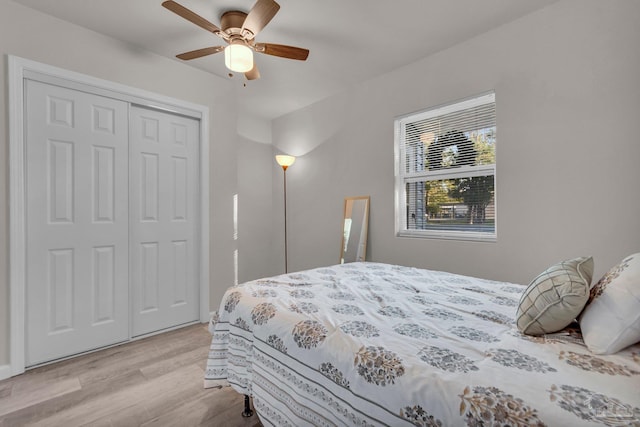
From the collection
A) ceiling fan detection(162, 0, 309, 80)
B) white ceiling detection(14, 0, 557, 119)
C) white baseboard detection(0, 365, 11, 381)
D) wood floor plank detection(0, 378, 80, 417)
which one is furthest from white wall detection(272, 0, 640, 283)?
white baseboard detection(0, 365, 11, 381)

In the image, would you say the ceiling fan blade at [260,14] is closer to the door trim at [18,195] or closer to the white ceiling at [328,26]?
the white ceiling at [328,26]

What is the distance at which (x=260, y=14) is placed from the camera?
1.85 metres

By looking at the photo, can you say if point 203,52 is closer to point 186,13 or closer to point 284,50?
point 186,13

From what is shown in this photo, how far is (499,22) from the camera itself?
2.31 meters

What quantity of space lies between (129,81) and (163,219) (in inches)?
50.1

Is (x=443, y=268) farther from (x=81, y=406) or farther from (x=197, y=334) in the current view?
(x=81, y=406)

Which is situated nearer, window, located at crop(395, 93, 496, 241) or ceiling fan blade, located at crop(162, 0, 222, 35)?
ceiling fan blade, located at crop(162, 0, 222, 35)

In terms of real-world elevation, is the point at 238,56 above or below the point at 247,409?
above

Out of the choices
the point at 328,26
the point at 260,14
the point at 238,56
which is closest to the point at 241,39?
the point at 238,56

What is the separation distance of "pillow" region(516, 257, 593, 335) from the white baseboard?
3.12m

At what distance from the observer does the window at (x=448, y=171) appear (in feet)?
8.39

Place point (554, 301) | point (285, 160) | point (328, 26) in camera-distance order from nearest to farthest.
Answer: point (554, 301)
point (328, 26)
point (285, 160)

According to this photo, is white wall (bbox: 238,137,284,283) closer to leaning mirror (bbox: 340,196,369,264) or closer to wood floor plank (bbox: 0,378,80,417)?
leaning mirror (bbox: 340,196,369,264)

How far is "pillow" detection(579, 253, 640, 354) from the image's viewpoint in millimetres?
905
